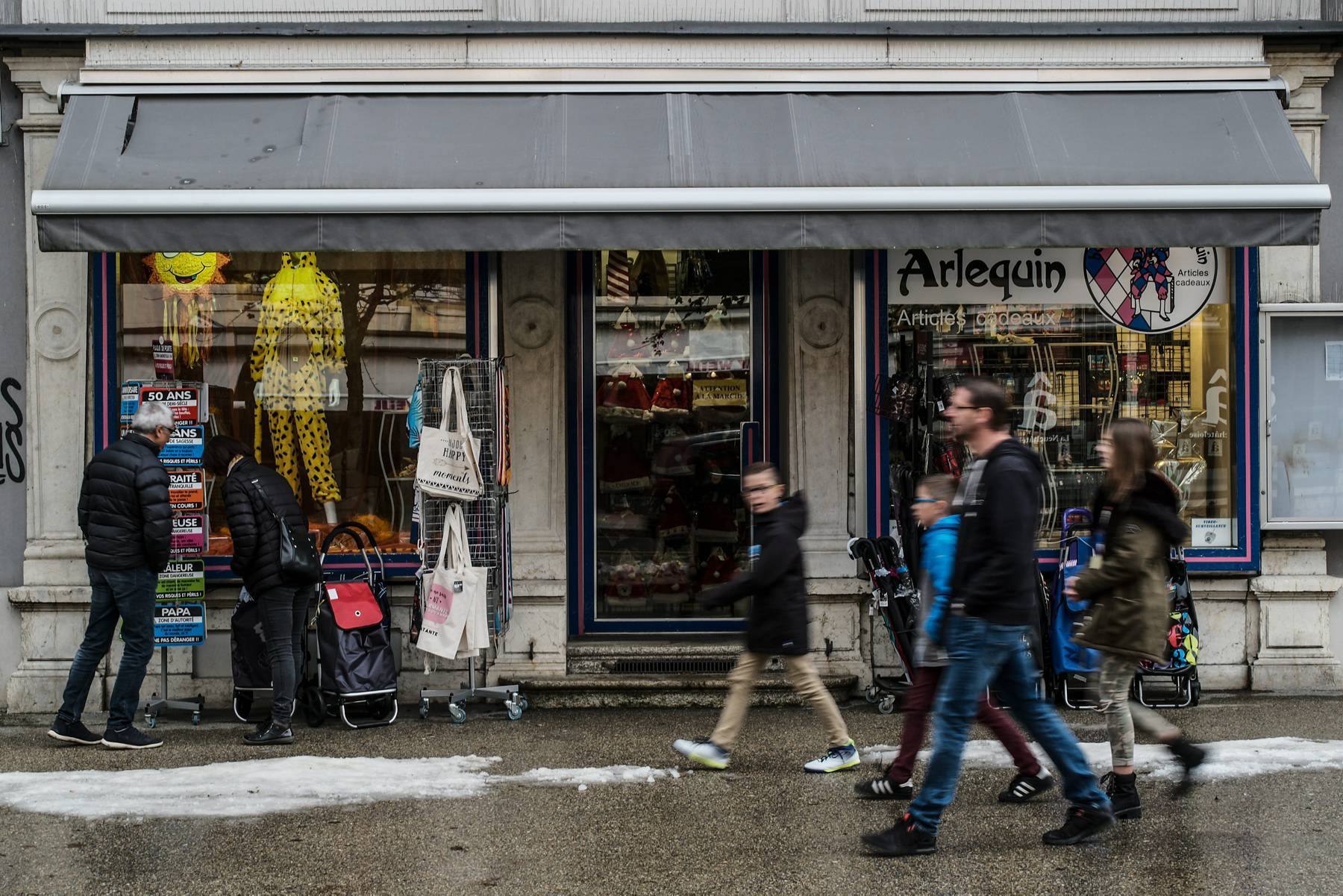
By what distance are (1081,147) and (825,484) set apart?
8.43 ft

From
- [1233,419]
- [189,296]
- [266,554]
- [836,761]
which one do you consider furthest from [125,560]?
[1233,419]

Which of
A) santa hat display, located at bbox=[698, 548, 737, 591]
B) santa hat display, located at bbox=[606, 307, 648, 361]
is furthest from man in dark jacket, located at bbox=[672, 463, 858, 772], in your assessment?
santa hat display, located at bbox=[606, 307, 648, 361]

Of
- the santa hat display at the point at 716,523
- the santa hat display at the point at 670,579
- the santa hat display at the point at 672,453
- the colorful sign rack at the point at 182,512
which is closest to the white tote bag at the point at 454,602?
the colorful sign rack at the point at 182,512

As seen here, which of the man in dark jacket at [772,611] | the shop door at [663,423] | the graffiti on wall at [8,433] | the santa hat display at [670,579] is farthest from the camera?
the santa hat display at [670,579]

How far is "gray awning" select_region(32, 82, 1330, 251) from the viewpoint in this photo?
734 centimetres

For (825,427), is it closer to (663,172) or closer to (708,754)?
(663,172)

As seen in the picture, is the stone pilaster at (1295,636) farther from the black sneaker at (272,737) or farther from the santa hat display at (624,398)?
the black sneaker at (272,737)

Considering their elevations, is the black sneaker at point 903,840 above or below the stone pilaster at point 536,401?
below

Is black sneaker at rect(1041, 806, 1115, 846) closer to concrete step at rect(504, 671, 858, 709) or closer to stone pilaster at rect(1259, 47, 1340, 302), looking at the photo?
concrete step at rect(504, 671, 858, 709)

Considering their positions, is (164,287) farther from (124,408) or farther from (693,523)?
(693,523)

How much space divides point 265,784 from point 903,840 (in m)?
3.13

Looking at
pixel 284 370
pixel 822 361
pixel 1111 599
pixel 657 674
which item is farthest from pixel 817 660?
pixel 284 370

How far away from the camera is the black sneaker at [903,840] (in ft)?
17.1

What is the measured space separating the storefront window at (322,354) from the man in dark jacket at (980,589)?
4.26 meters
